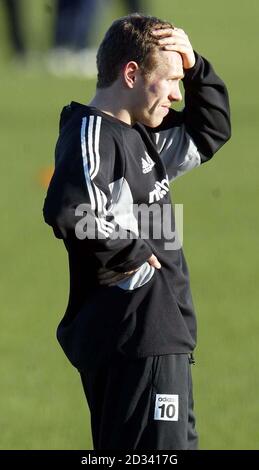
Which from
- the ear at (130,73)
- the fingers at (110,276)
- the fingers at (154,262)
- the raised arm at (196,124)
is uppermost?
the ear at (130,73)

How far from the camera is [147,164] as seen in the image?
14.2ft

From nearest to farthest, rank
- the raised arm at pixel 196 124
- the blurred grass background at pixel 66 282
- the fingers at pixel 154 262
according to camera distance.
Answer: the fingers at pixel 154 262
the raised arm at pixel 196 124
the blurred grass background at pixel 66 282

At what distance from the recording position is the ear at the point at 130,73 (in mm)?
4260

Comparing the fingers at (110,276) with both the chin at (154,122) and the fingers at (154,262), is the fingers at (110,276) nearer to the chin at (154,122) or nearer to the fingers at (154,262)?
the fingers at (154,262)

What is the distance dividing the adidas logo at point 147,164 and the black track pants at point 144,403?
1.90 feet

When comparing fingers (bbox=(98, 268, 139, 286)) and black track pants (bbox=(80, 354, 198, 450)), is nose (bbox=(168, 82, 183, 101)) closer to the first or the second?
fingers (bbox=(98, 268, 139, 286))

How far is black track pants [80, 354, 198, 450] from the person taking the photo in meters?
4.21

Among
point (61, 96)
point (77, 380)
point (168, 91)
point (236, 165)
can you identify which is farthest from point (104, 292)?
point (61, 96)

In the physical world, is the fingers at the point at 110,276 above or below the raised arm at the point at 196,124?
below

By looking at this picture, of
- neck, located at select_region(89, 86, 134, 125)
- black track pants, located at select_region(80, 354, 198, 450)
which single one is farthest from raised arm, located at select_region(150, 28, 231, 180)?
black track pants, located at select_region(80, 354, 198, 450)

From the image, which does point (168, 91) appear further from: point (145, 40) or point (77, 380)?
point (77, 380)

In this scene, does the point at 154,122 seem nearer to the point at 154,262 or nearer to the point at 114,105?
the point at 114,105

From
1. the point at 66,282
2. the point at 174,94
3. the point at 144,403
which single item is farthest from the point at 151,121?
the point at 66,282

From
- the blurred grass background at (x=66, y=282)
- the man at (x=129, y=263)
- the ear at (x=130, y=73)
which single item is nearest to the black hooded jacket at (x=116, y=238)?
the man at (x=129, y=263)
